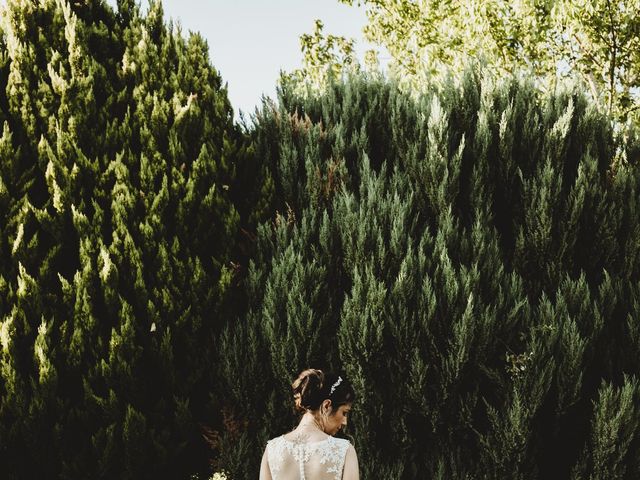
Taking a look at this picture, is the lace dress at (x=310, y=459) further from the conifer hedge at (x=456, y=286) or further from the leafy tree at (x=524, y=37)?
the leafy tree at (x=524, y=37)

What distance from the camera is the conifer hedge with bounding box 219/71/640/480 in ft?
16.1

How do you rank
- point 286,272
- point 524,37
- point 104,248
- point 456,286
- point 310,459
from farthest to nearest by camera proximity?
point 524,37 < point 286,272 < point 104,248 < point 456,286 < point 310,459

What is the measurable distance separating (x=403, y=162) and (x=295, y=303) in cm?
185

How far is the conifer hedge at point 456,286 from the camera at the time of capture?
4898 millimetres

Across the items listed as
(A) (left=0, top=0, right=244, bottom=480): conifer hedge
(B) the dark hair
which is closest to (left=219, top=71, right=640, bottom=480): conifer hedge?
(A) (left=0, top=0, right=244, bottom=480): conifer hedge

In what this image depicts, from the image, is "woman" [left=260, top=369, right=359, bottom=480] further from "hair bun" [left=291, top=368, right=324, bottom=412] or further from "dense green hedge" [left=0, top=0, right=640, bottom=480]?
"dense green hedge" [left=0, top=0, right=640, bottom=480]

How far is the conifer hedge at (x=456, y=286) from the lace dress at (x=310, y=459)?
1040mm

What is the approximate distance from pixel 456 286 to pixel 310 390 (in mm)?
1639

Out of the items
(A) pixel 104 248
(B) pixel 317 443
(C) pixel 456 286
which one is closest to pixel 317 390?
(B) pixel 317 443

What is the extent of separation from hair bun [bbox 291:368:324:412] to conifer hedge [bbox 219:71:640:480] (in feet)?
3.34

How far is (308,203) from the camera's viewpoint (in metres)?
6.09

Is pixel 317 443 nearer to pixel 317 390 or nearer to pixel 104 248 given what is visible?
pixel 317 390

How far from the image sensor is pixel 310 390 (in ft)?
13.0

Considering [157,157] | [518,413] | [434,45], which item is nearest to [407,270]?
[518,413]
